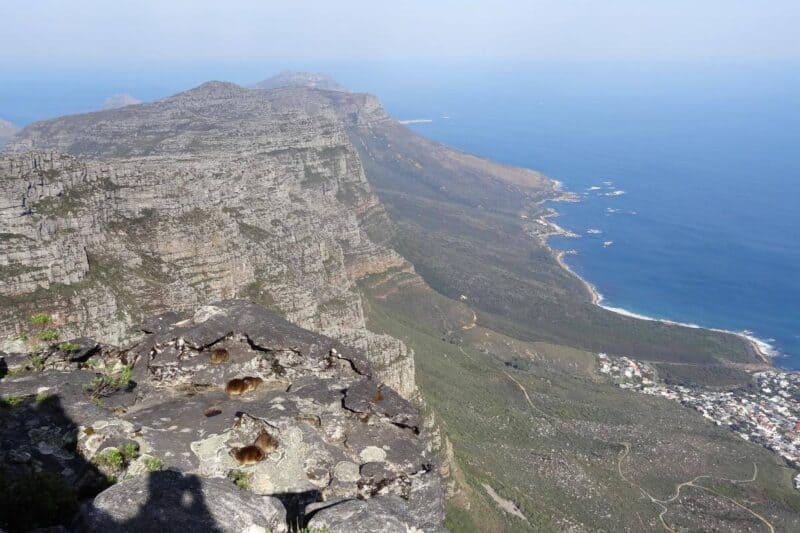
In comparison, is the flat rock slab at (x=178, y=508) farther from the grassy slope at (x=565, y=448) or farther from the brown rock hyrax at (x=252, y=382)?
the grassy slope at (x=565, y=448)

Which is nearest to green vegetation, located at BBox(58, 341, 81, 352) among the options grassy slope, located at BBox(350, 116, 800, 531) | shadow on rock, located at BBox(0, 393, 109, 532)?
shadow on rock, located at BBox(0, 393, 109, 532)

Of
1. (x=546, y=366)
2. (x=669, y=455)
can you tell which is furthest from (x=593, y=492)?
(x=546, y=366)

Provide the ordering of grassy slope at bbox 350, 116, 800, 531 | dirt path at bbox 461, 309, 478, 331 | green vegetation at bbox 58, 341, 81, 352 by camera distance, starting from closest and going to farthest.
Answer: green vegetation at bbox 58, 341, 81, 352
grassy slope at bbox 350, 116, 800, 531
dirt path at bbox 461, 309, 478, 331

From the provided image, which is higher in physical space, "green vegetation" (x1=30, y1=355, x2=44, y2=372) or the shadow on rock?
the shadow on rock

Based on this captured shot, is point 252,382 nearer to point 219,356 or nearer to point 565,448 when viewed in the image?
point 219,356

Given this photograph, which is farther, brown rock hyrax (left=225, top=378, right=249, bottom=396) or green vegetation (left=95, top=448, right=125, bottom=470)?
brown rock hyrax (left=225, top=378, right=249, bottom=396)

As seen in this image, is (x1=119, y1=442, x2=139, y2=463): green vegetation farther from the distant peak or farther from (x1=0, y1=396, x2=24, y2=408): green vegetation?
A: the distant peak

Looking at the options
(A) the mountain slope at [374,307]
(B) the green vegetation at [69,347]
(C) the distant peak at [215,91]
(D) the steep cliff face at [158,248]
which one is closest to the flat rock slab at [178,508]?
(B) the green vegetation at [69,347]
